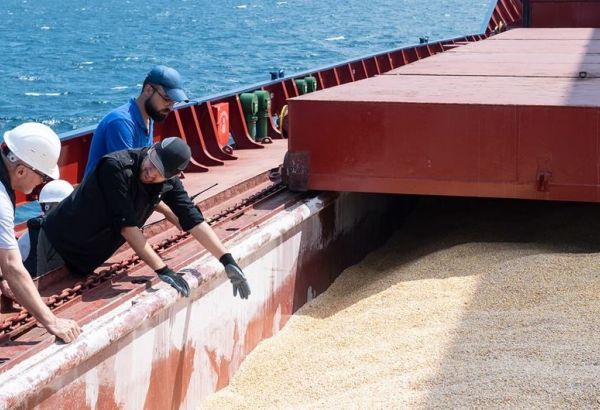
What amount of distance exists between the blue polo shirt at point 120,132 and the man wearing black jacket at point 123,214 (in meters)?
0.40

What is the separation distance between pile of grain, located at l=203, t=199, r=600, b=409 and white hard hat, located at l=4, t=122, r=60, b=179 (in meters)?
1.98

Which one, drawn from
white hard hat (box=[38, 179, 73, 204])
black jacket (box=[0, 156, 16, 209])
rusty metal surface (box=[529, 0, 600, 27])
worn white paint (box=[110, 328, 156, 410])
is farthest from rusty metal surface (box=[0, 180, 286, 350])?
rusty metal surface (box=[529, 0, 600, 27])

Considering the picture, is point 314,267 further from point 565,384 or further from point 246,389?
point 565,384

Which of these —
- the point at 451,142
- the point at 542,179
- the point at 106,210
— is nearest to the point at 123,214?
the point at 106,210

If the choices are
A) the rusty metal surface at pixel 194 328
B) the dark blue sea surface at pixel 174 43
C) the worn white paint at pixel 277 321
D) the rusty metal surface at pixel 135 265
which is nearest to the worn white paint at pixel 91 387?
the rusty metal surface at pixel 194 328

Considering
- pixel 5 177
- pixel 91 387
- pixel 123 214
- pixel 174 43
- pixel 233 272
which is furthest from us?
pixel 174 43

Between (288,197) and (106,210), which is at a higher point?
(106,210)

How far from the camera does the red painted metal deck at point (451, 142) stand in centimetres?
712

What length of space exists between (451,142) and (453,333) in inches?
68.1

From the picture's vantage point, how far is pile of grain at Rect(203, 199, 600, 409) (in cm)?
522

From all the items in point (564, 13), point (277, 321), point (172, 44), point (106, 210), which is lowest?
point (172, 44)

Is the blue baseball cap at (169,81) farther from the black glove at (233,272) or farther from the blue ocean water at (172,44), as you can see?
the blue ocean water at (172,44)

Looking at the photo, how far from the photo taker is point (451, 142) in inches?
289

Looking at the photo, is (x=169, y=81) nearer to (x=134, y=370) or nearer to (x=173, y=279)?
(x=173, y=279)
